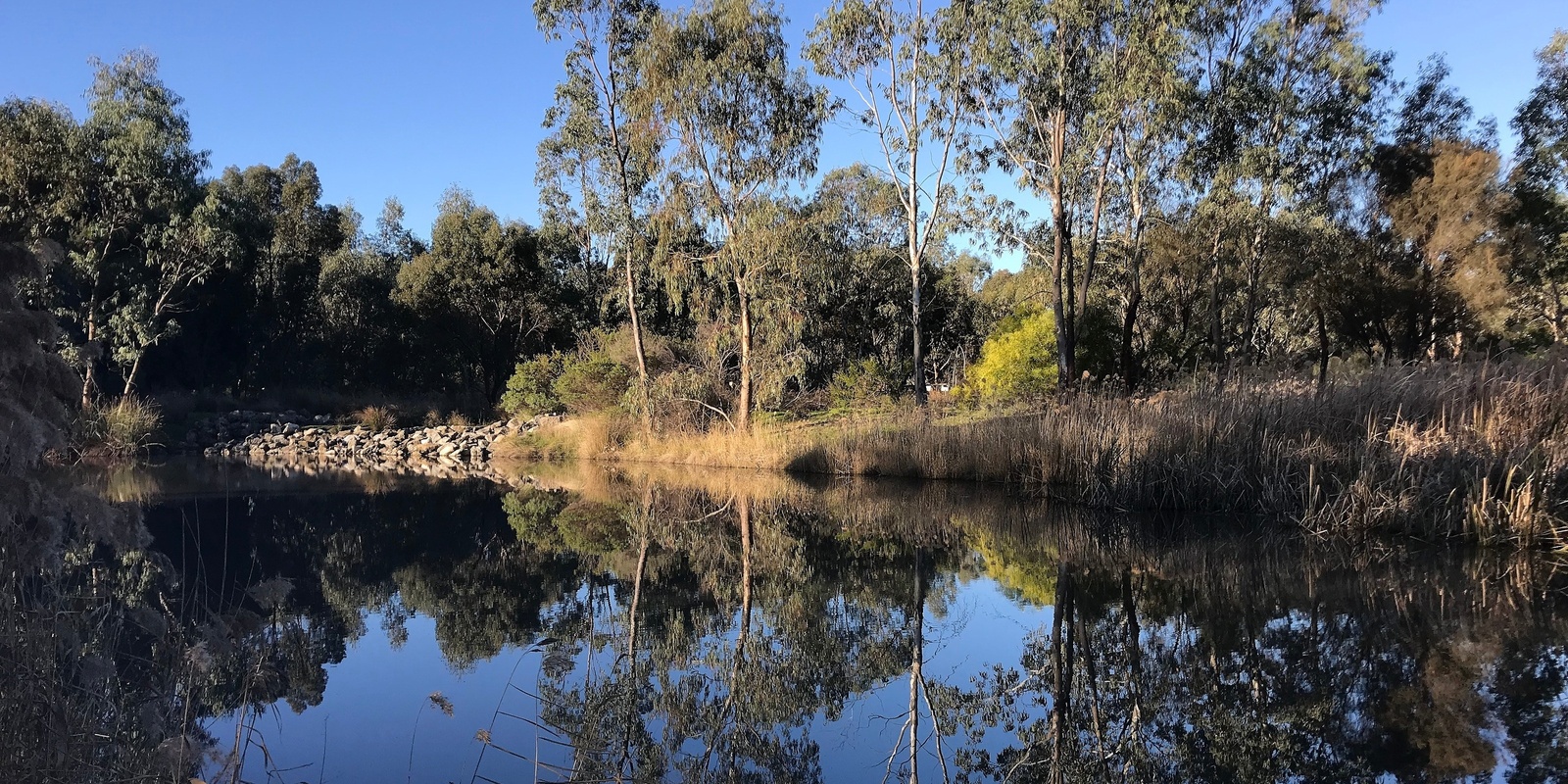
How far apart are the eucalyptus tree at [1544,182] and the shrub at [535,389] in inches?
878

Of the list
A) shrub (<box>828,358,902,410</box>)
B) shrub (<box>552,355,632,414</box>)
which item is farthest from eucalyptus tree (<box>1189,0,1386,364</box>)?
shrub (<box>552,355,632,414</box>)

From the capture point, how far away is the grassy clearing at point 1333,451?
7371 mm

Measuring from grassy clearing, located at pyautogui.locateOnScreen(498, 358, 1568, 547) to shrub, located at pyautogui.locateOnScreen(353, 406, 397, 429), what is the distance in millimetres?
17709

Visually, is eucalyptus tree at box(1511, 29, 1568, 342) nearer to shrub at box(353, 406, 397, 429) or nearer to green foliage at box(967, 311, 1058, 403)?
green foliage at box(967, 311, 1058, 403)

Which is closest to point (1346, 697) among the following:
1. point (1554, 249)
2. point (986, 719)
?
point (986, 719)

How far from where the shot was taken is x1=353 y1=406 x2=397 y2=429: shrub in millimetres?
24750

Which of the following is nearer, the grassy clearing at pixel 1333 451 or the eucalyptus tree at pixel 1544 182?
the grassy clearing at pixel 1333 451

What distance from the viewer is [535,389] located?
24.1 metres

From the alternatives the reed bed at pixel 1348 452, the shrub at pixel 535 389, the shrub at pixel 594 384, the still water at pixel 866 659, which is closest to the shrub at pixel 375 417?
the shrub at pixel 535 389

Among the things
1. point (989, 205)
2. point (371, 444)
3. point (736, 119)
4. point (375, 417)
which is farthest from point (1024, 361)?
point (375, 417)

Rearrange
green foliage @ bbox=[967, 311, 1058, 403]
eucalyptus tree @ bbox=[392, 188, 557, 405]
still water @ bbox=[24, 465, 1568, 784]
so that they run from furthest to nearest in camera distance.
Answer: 1. eucalyptus tree @ bbox=[392, 188, 557, 405]
2. green foliage @ bbox=[967, 311, 1058, 403]
3. still water @ bbox=[24, 465, 1568, 784]

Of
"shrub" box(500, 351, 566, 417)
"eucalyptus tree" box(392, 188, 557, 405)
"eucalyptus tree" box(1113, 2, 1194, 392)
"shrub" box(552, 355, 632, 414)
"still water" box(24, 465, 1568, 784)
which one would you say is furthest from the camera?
"eucalyptus tree" box(392, 188, 557, 405)

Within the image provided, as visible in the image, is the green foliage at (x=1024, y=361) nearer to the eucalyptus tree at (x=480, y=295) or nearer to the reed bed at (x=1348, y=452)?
the reed bed at (x=1348, y=452)

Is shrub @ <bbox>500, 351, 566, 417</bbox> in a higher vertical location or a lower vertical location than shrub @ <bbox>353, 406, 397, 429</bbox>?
higher
